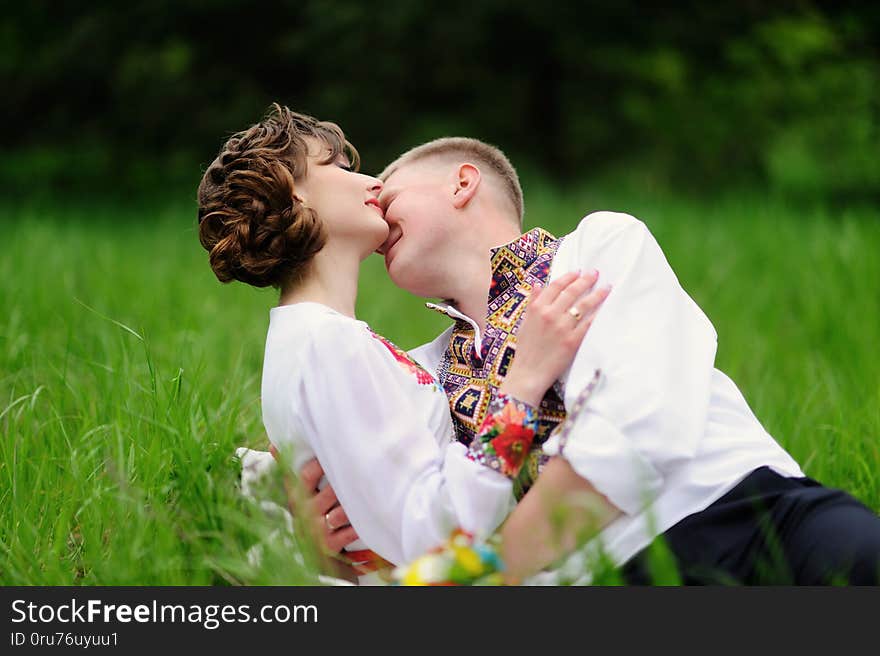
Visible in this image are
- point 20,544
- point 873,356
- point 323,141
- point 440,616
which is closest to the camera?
point 440,616

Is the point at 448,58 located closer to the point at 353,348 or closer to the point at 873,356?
the point at 873,356

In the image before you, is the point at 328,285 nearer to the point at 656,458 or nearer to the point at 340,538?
the point at 340,538

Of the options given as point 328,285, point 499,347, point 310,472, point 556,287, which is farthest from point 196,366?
point 556,287

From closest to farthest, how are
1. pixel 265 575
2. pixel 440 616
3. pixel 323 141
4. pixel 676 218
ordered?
pixel 440 616, pixel 265 575, pixel 323 141, pixel 676 218

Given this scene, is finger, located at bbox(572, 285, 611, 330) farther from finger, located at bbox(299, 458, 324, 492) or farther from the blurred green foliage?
the blurred green foliage

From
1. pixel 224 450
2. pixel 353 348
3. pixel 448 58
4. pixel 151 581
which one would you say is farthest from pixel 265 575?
pixel 448 58

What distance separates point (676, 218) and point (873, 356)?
2.98 metres

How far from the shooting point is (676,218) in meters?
6.88

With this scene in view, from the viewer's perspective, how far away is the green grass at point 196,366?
1.98 meters

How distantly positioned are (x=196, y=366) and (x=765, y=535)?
1742 mm

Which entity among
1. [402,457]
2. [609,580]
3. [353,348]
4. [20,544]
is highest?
[353,348]

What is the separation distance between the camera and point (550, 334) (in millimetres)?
1833

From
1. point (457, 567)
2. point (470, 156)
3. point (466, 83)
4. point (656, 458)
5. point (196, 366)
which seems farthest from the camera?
point (466, 83)

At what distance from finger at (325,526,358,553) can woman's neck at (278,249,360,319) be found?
493 millimetres
